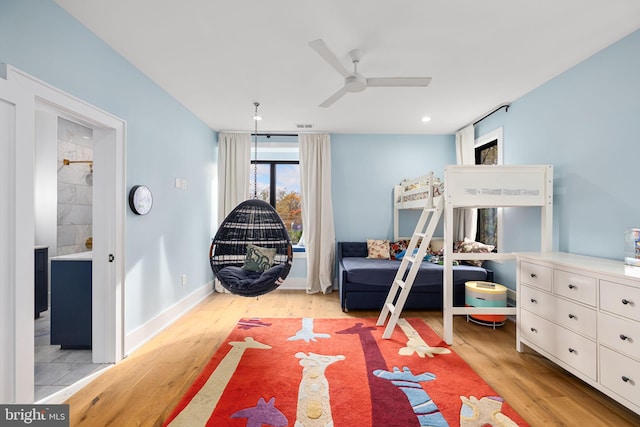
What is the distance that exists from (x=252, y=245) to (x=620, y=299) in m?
3.37

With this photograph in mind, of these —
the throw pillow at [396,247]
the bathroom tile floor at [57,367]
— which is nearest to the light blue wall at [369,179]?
the throw pillow at [396,247]

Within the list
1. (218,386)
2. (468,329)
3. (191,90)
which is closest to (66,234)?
(191,90)

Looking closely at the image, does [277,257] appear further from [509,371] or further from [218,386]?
[509,371]

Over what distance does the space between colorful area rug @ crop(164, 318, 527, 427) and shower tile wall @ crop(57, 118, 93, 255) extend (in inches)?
113

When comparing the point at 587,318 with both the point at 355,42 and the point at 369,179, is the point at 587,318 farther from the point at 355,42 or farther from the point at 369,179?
the point at 369,179

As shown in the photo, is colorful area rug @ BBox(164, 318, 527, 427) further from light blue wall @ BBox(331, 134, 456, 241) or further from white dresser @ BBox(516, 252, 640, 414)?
light blue wall @ BBox(331, 134, 456, 241)

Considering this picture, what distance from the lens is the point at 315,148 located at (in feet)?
15.2

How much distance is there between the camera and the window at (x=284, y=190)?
5.01 meters

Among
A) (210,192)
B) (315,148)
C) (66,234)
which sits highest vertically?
(315,148)

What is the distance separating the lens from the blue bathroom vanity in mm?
2510

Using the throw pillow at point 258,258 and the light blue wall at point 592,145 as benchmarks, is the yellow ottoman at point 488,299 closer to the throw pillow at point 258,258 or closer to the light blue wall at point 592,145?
the light blue wall at point 592,145

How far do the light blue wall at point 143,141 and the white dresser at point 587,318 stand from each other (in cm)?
343

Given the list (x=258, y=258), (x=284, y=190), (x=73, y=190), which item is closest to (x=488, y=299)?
(x=258, y=258)

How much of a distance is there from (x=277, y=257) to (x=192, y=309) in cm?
127
